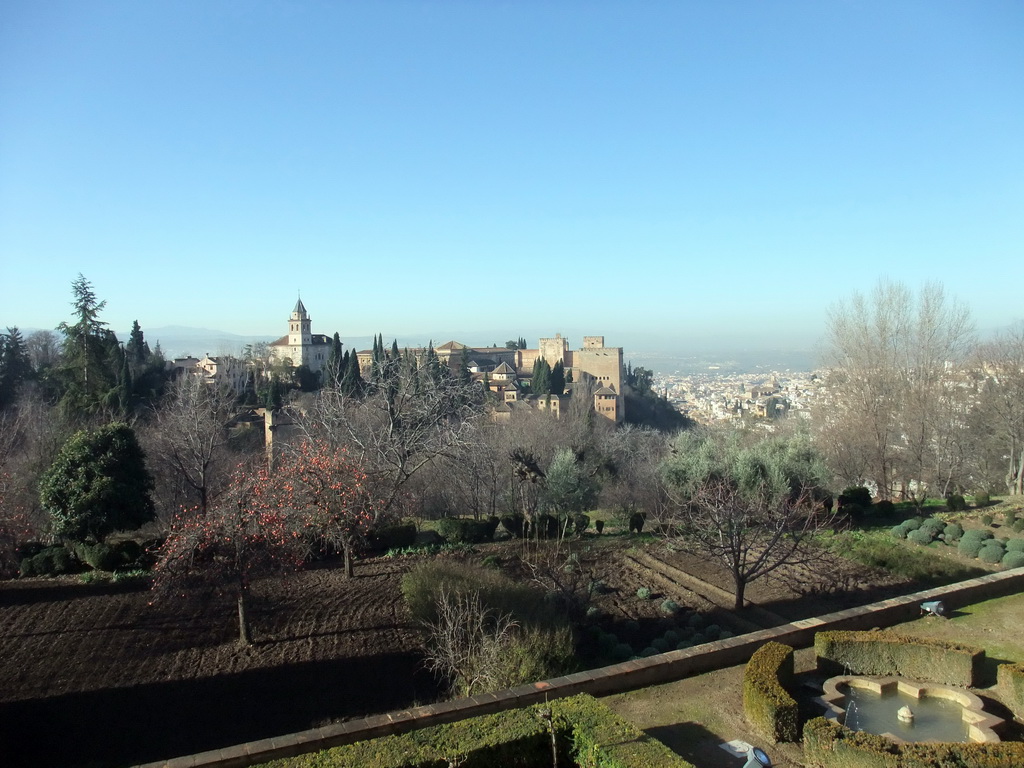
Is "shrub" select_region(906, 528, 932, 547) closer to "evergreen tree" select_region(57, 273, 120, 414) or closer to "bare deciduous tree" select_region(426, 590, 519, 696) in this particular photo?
"bare deciduous tree" select_region(426, 590, 519, 696)

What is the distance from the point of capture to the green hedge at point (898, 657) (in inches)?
279

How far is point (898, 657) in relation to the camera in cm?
727

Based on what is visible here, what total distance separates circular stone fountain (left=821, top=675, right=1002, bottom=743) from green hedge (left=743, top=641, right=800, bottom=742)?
544 mm

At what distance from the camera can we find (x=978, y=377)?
26.0 metres

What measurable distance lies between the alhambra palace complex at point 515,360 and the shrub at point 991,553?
123 feet

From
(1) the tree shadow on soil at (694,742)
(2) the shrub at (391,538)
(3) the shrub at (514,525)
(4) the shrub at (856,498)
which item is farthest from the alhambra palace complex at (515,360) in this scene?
(1) the tree shadow on soil at (694,742)

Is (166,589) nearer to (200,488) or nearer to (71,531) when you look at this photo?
(71,531)

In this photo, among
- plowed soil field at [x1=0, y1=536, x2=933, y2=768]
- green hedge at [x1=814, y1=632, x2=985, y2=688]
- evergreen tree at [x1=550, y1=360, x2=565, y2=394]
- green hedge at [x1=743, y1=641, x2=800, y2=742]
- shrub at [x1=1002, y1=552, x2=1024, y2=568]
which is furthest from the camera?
evergreen tree at [x1=550, y1=360, x2=565, y2=394]

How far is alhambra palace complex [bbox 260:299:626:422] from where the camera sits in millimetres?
57219

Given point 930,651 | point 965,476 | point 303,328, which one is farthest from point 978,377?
point 303,328

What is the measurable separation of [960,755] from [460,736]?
150 inches

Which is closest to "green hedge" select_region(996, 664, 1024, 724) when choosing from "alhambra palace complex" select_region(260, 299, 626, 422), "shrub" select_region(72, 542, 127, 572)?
"shrub" select_region(72, 542, 127, 572)

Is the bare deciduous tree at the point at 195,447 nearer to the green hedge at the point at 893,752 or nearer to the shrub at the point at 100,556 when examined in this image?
the shrub at the point at 100,556

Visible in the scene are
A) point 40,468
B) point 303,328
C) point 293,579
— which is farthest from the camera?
point 303,328
